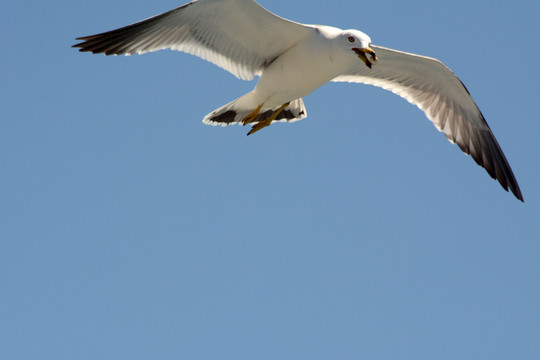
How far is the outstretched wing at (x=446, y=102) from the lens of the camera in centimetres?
1140

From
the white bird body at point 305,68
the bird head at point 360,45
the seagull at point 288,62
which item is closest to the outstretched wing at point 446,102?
the seagull at point 288,62

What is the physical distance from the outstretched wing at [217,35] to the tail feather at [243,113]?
517 millimetres

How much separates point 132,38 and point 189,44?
85 cm

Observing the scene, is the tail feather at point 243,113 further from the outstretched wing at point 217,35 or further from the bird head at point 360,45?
the bird head at point 360,45

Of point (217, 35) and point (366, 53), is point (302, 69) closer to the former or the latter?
point (366, 53)

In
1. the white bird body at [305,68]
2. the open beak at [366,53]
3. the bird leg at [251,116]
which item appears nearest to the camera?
the open beak at [366,53]

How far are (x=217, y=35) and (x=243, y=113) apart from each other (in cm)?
143

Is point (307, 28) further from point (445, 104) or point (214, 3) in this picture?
point (445, 104)

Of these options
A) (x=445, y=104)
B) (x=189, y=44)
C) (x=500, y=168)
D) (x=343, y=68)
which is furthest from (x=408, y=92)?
(x=189, y=44)

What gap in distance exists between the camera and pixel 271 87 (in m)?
9.76

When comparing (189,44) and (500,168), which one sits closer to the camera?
(189,44)

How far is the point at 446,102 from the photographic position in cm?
1177

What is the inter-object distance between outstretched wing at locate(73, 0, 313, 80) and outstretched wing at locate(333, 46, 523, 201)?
1.90m

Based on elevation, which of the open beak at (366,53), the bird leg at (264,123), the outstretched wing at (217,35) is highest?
the outstretched wing at (217,35)
